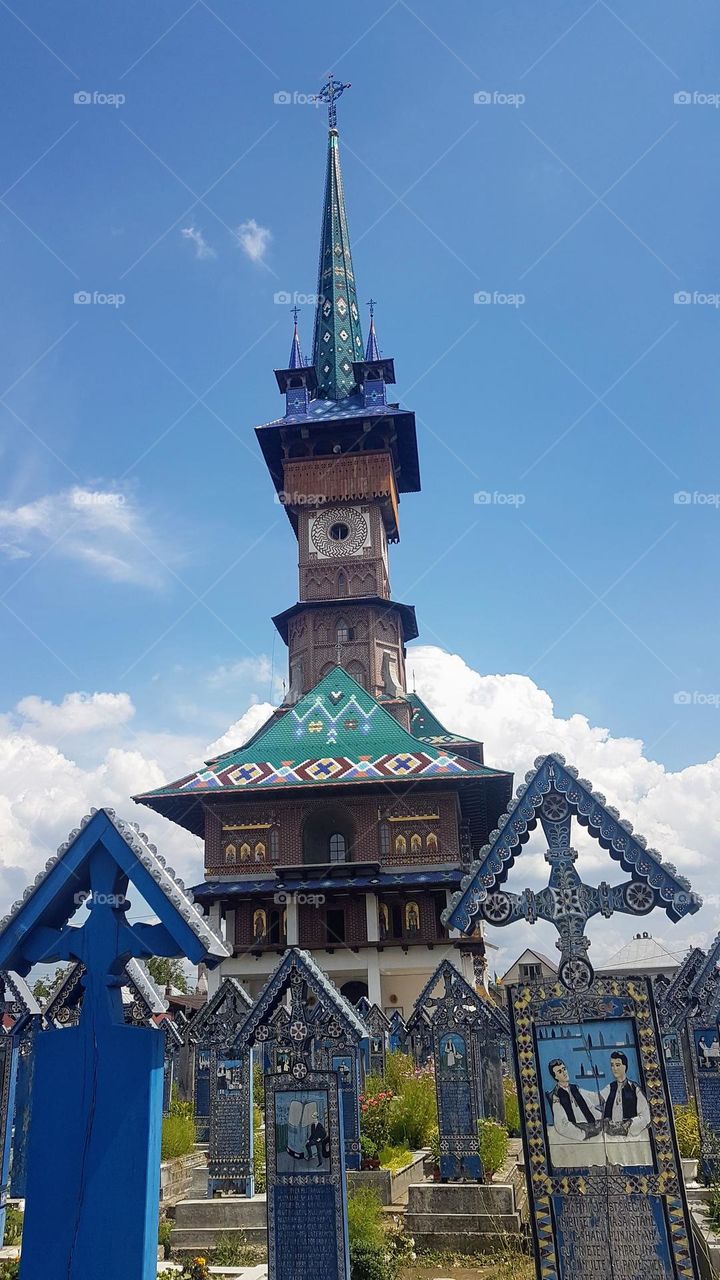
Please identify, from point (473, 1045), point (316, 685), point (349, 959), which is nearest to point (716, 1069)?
point (473, 1045)

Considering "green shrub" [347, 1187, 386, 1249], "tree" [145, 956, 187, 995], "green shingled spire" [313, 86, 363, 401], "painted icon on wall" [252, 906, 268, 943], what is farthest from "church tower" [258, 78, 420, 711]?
"green shrub" [347, 1187, 386, 1249]

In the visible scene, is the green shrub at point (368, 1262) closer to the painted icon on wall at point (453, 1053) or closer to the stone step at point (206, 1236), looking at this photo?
the stone step at point (206, 1236)

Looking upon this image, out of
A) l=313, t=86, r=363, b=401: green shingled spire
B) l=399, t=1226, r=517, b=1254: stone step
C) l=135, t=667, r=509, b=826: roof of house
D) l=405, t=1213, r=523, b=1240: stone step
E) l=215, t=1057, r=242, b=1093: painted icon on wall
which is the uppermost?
l=313, t=86, r=363, b=401: green shingled spire

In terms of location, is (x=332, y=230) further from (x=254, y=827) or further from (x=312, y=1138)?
(x=312, y=1138)

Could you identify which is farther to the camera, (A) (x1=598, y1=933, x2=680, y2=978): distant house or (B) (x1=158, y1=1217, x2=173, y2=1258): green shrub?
(A) (x1=598, y1=933, x2=680, y2=978): distant house

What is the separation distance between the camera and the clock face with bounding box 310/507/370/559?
1833 inches

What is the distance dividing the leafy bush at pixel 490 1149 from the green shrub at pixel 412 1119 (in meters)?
2.01

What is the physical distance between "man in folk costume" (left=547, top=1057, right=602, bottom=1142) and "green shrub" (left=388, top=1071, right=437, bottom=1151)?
29.3 ft

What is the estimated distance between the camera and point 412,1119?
1511 cm

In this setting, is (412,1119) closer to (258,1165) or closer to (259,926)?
(258,1165)

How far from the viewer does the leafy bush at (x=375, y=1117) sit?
14.4 metres

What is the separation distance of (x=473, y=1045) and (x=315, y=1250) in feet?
21.3

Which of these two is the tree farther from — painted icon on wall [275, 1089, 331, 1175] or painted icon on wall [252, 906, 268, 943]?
painted icon on wall [275, 1089, 331, 1175]

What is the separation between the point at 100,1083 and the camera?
5832 mm
